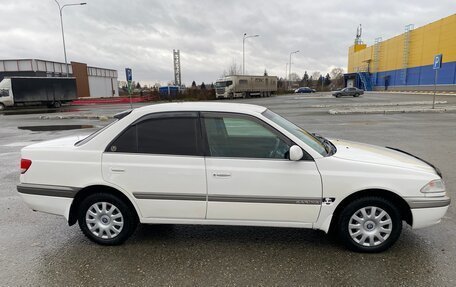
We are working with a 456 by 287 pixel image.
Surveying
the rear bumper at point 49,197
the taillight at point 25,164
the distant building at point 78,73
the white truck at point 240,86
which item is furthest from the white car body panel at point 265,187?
the distant building at point 78,73

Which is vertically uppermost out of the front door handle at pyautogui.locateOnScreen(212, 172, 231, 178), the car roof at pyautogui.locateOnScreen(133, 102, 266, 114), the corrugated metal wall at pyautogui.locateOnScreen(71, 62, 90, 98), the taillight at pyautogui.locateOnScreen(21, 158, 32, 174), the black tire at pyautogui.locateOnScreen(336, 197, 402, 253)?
the corrugated metal wall at pyautogui.locateOnScreen(71, 62, 90, 98)

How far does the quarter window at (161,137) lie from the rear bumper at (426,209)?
91.5 inches

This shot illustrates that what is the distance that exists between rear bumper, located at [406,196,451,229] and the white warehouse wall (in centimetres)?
6603

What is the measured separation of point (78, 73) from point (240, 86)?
3225 centimetres

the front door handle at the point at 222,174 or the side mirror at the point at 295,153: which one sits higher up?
the side mirror at the point at 295,153

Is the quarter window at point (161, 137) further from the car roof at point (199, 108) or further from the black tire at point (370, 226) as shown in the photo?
the black tire at point (370, 226)

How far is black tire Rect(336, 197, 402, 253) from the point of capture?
10.7 ft

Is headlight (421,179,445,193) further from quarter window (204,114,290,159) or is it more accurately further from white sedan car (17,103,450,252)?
quarter window (204,114,290,159)

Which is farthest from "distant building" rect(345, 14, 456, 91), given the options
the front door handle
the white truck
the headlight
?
the front door handle

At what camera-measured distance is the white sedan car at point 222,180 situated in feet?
10.5

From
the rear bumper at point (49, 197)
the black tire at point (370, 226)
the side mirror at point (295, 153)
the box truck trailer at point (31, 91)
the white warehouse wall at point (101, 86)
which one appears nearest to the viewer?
the side mirror at point (295, 153)

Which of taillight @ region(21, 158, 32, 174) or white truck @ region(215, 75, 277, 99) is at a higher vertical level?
white truck @ region(215, 75, 277, 99)

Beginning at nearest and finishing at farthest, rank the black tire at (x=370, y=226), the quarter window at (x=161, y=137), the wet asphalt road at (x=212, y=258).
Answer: the wet asphalt road at (x=212, y=258)
the black tire at (x=370, y=226)
the quarter window at (x=161, y=137)

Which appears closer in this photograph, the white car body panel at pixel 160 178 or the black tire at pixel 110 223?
the white car body panel at pixel 160 178
